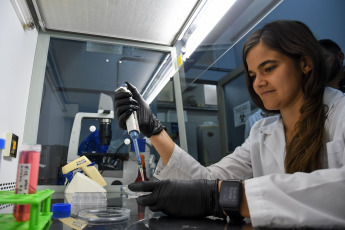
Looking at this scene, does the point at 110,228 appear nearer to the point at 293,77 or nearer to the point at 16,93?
the point at 293,77

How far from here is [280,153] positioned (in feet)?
3.46

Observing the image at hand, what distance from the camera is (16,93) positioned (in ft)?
5.43

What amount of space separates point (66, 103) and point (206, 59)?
1300 mm

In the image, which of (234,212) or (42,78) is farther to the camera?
(42,78)

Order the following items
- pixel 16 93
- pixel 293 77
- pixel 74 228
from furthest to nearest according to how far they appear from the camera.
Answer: pixel 16 93
pixel 293 77
pixel 74 228

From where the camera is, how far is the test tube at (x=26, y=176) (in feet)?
2.07

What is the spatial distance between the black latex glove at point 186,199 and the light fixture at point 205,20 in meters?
1.40

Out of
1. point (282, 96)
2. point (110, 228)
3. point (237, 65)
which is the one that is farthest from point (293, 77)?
A: point (110, 228)

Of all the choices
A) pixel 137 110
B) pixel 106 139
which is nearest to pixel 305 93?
pixel 137 110

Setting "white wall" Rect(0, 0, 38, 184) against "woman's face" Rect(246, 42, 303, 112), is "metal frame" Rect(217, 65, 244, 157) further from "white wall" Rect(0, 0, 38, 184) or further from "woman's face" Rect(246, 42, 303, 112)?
"white wall" Rect(0, 0, 38, 184)

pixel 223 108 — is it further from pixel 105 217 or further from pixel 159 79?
pixel 105 217

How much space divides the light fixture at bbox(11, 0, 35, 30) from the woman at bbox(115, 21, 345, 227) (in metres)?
0.99

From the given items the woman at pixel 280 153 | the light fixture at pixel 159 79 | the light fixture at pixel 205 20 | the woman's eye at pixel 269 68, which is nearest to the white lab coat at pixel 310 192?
the woman at pixel 280 153

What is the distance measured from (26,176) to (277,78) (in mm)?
981
